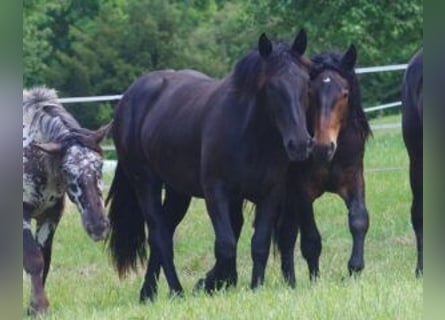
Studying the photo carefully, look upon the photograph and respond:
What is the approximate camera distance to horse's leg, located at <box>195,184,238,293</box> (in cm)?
702

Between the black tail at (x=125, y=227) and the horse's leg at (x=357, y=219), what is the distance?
1.97 meters

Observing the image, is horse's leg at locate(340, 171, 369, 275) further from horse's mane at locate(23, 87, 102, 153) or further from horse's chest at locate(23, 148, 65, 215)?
horse's chest at locate(23, 148, 65, 215)

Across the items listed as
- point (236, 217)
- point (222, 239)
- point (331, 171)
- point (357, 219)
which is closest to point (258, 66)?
point (331, 171)

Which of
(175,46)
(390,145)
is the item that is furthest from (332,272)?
(175,46)

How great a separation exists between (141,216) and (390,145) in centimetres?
1059

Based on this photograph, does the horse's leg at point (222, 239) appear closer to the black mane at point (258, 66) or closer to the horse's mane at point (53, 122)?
the black mane at point (258, 66)

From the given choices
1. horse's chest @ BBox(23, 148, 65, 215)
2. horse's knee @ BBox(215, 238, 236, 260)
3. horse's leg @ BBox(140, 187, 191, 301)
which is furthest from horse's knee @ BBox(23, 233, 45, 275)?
horse's knee @ BBox(215, 238, 236, 260)

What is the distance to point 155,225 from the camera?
8445mm

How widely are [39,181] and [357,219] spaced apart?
8.04 feet

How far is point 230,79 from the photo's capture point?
7.55m

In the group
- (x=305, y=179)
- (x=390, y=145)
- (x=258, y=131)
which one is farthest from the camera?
(x=390, y=145)

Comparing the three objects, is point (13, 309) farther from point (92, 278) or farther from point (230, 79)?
point (92, 278)

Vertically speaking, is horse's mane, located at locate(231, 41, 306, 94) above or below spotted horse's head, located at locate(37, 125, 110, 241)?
above

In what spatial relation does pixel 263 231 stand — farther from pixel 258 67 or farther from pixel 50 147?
pixel 50 147
